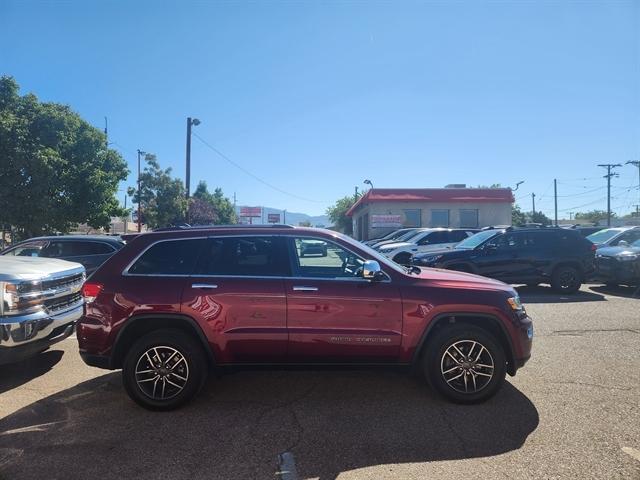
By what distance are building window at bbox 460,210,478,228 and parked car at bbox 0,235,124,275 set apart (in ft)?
89.9

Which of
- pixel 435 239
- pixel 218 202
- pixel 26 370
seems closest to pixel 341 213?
pixel 218 202

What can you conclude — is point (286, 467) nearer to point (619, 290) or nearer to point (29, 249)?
point (29, 249)

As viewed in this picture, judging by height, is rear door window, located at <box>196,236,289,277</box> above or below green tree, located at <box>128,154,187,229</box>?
below

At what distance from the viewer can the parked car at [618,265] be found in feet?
36.2

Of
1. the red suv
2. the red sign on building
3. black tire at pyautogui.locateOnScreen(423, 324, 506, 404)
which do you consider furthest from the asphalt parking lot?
the red sign on building

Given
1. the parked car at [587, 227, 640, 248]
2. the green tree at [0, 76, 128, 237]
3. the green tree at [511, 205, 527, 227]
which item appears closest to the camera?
the parked car at [587, 227, 640, 248]

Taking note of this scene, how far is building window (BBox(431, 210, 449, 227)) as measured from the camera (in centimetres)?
3278

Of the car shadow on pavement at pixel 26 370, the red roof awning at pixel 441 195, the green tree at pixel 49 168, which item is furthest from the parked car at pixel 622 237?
the green tree at pixel 49 168

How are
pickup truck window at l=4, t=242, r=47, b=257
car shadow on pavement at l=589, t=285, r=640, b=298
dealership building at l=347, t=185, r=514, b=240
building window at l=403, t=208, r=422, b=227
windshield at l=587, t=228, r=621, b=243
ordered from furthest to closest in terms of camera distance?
1. building window at l=403, t=208, r=422, b=227
2. dealership building at l=347, t=185, r=514, b=240
3. windshield at l=587, t=228, r=621, b=243
4. car shadow on pavement at l=589, t=285, r=640, b=298
5. pickup truck window at l=4, t=242, r=47, b=257

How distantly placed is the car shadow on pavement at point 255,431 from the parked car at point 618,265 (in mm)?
8655

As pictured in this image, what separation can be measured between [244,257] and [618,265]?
1098 cm

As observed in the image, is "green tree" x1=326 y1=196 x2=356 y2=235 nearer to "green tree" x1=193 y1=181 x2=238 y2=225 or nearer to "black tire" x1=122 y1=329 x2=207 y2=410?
"green tree" x1=193 y1=181 x2=238 y2=225

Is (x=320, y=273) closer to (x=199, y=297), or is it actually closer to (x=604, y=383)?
(x=199, y=297)

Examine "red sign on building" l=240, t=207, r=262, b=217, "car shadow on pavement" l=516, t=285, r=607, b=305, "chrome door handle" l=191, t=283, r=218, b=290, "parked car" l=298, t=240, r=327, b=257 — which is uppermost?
"red sign on building" l=240, t=207, r=262, b=217
